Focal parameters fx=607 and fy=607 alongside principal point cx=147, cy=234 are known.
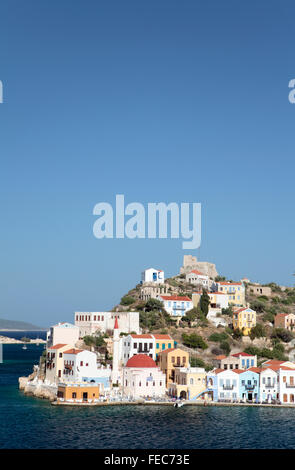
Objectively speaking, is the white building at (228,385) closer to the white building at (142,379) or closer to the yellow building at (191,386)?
the yellow building at (191,386)

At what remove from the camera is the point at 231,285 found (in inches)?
3455

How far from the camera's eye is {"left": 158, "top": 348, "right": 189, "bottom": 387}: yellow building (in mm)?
59000

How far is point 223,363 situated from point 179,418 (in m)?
15.1

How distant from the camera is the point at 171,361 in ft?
195

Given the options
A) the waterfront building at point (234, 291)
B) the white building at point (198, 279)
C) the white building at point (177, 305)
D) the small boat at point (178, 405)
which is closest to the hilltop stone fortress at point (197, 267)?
the white building at point (198, 279)

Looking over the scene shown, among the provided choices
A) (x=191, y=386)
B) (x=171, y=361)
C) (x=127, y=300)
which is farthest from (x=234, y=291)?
(x=191, y=386)

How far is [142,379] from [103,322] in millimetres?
17165

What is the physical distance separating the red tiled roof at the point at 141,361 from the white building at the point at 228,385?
6.41 m

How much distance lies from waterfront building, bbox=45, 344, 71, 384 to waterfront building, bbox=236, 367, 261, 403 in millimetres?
17529

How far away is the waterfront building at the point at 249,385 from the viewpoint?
55.5 m
